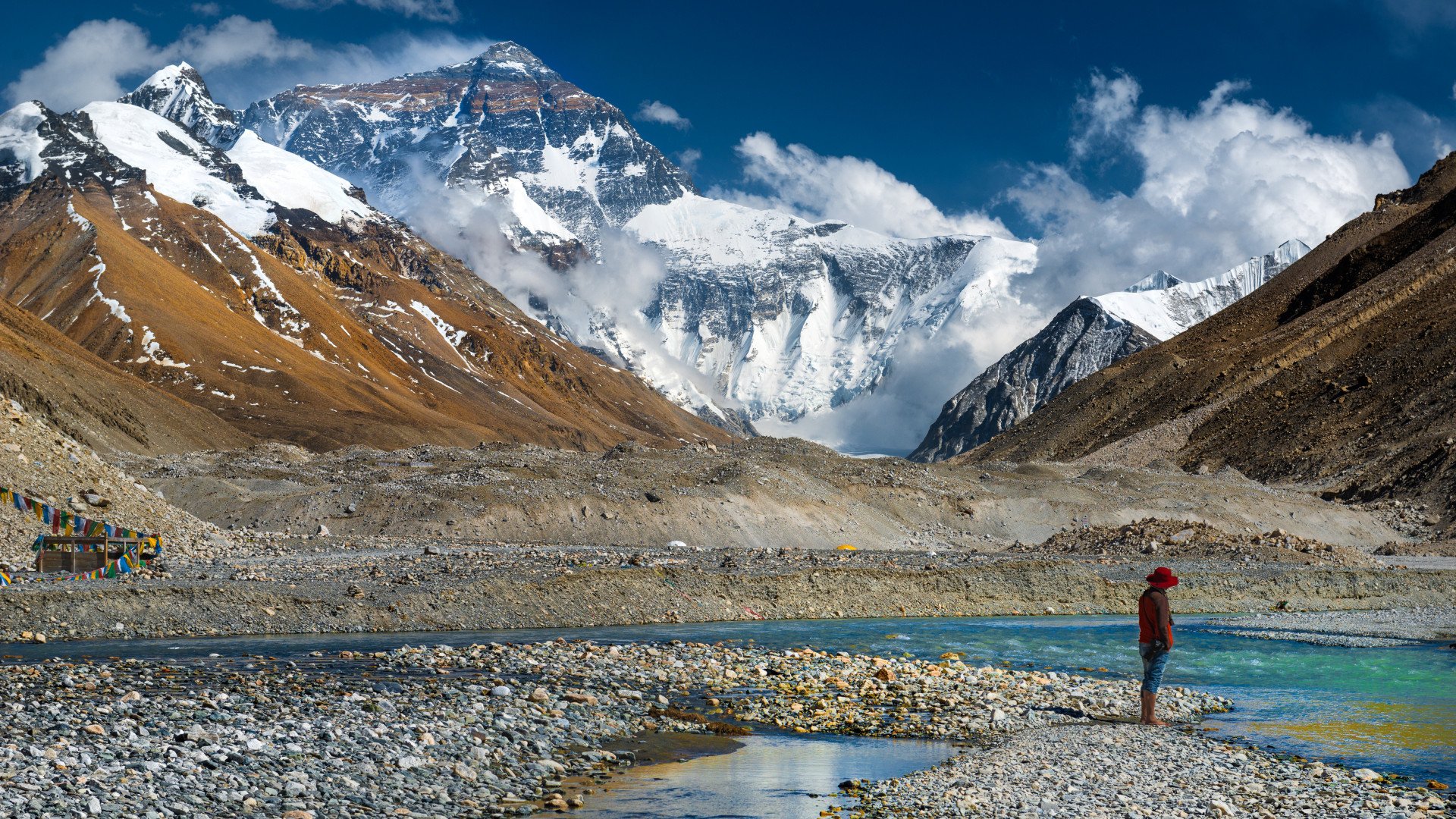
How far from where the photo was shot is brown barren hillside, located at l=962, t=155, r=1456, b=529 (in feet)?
314

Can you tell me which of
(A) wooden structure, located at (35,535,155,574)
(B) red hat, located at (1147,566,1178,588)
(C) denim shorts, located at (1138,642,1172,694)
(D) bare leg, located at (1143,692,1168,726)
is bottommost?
(D) bare leg, located at (1143,692,1168,726)

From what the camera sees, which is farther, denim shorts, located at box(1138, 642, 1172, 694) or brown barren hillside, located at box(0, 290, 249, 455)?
brown barren hillside, located at box(0, 290, 249, 455)

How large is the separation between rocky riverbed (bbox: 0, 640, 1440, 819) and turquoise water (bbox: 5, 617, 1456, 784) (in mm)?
1548

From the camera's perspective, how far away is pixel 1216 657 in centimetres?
2945

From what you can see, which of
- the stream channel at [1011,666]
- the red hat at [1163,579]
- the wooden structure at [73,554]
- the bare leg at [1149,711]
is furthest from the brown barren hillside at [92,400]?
the red hat at [1163,579]

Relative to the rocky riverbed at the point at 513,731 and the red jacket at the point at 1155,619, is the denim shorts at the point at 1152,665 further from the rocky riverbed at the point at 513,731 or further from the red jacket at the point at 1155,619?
the rocky riverbed at the point at 513,731

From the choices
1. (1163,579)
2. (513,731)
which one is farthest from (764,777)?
(1163,579)

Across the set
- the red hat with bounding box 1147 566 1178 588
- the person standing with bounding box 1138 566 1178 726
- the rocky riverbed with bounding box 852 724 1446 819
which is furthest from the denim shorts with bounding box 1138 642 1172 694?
the rocky riverbed with bounding box 852 724 1446 819

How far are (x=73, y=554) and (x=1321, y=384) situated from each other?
360ft

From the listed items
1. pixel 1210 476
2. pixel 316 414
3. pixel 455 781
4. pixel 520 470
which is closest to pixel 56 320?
pixel 316 414

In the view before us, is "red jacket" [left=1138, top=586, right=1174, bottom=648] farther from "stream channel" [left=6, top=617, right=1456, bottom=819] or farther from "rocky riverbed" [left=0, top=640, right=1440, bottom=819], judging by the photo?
"stream channel" [left=6, top=617, right=1456, bottom=819]

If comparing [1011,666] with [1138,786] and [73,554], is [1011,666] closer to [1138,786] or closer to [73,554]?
[1138,786]

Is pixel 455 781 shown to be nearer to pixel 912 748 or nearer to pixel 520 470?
pixel 912 748

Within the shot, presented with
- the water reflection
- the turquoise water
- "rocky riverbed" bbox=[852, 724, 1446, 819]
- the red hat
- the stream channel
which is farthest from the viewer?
the red hat
